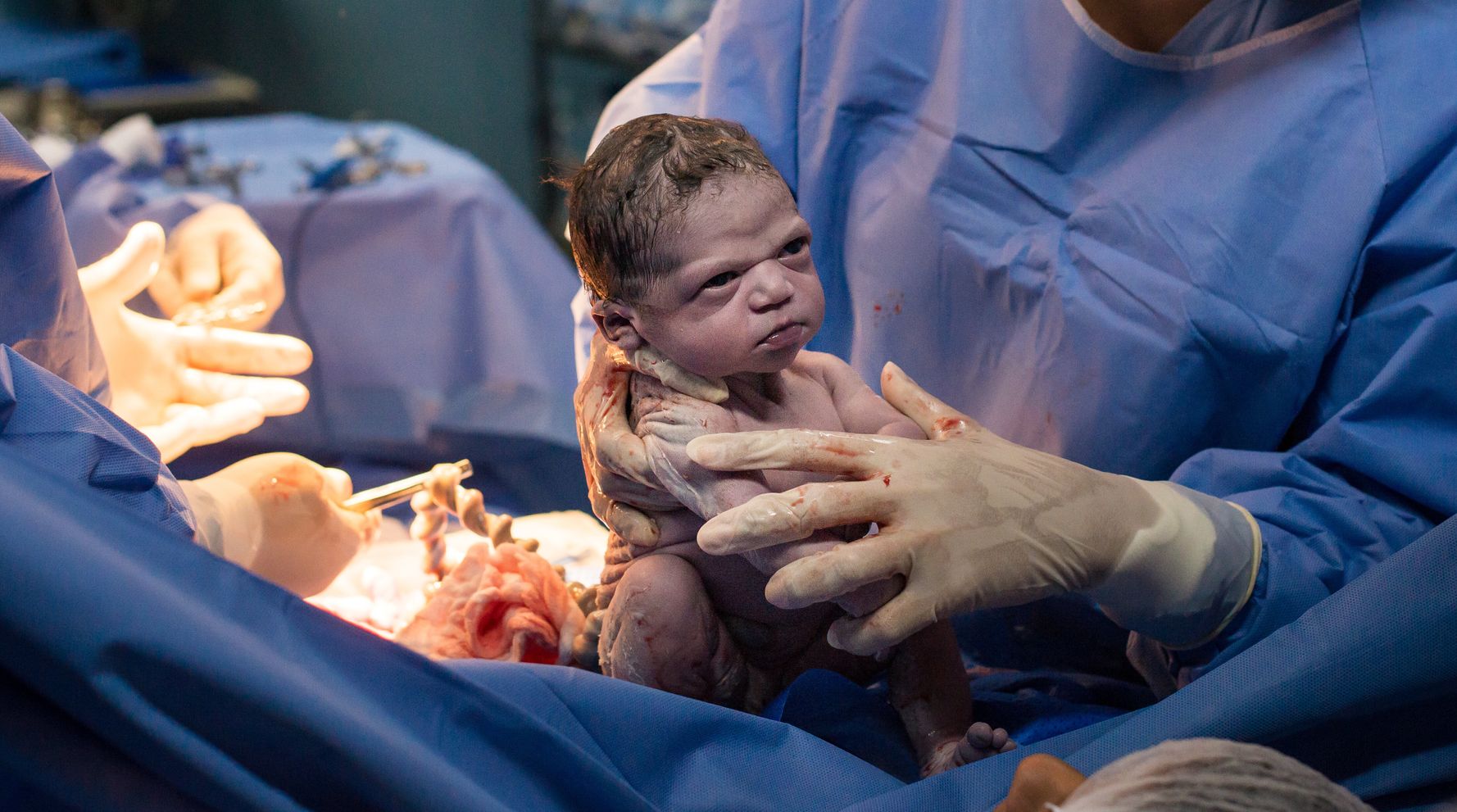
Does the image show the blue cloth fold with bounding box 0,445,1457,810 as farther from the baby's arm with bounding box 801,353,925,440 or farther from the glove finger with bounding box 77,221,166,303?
the glove finger with bounding box 77,221,166,303

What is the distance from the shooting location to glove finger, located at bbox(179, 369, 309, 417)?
1.21 meters

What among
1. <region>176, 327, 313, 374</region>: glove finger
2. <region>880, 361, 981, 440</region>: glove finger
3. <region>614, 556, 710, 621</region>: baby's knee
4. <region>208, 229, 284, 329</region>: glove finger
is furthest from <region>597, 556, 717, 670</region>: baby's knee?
<region>208, 229, 284, 329</region>: glove finger

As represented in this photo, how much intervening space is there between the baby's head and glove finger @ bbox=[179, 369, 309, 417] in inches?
21.3

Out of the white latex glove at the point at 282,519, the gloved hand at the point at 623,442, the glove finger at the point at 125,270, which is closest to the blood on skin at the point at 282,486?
the white latex glove at the point at 282,519

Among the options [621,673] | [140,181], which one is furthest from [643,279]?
[140,181]

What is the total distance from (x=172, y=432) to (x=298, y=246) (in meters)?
0.73

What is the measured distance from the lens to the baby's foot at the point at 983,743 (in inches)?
32.0

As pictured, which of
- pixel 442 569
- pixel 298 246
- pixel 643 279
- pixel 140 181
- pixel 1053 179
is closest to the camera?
pixel 643 279

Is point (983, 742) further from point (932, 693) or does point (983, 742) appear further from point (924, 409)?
point (924, 409)

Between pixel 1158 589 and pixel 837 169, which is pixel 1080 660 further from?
pixel 837 169

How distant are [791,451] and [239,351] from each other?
72 cm

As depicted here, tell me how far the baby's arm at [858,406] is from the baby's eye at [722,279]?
0.17 metres

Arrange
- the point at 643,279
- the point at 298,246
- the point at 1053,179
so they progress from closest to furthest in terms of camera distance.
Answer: the point at 643,279 < the point at 1053,179 < the point at 298,246

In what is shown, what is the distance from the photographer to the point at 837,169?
1227mm
